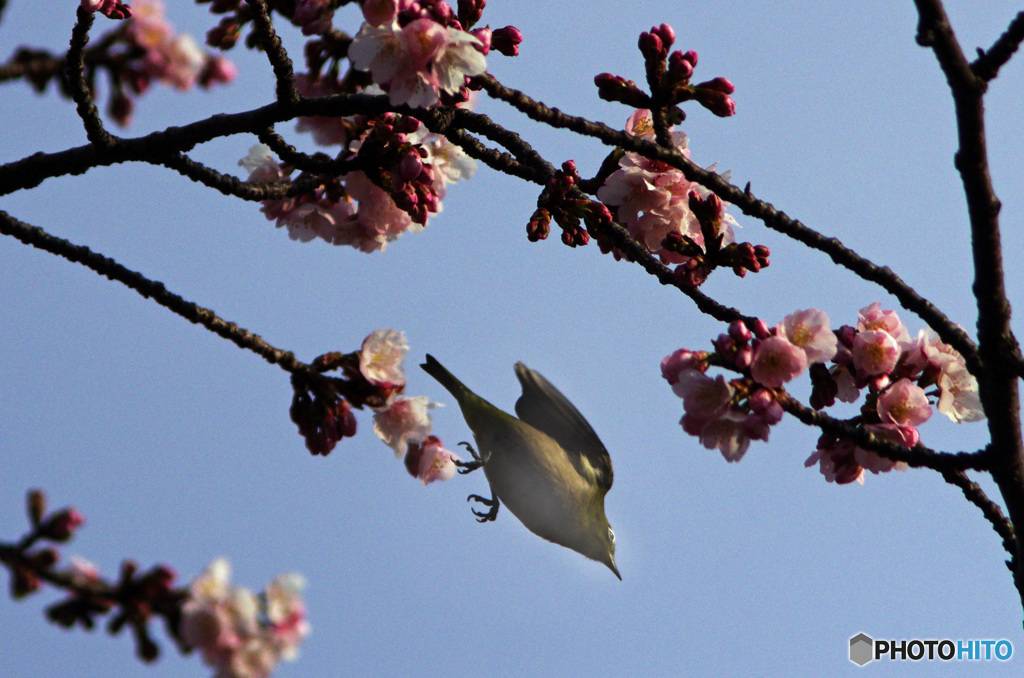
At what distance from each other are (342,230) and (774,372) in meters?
2.27

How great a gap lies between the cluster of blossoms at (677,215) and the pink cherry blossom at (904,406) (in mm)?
752

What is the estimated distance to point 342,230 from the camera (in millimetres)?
4219

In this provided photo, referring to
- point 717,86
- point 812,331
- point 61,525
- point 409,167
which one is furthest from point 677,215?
point 61,525

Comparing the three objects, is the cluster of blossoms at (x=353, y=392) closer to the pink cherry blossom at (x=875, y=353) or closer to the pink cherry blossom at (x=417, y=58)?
the pink cherry blossom at (x=417, y=58)

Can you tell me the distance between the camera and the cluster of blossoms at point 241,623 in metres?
2.09

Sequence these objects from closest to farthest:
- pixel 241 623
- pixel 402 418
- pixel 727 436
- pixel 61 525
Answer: pixel 61 525 < pixel 241 623 < pixel 727 436 < pixel 402 418

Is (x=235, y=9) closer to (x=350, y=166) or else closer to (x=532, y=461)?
(x=350, y=166)

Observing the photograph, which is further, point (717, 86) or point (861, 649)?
point (861, 649)

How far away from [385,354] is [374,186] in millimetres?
1085

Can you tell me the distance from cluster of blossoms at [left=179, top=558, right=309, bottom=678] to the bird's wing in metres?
1.73

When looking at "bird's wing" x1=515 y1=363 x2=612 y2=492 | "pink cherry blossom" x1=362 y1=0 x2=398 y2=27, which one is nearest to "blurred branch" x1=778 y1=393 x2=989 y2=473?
"bird's wing" x1=515 y1=363 x2=612 y2=492

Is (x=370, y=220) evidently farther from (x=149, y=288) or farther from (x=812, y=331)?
(x=812, y=331)

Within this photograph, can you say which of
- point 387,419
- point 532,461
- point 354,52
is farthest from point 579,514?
point 354,52

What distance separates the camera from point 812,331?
10.3ft
